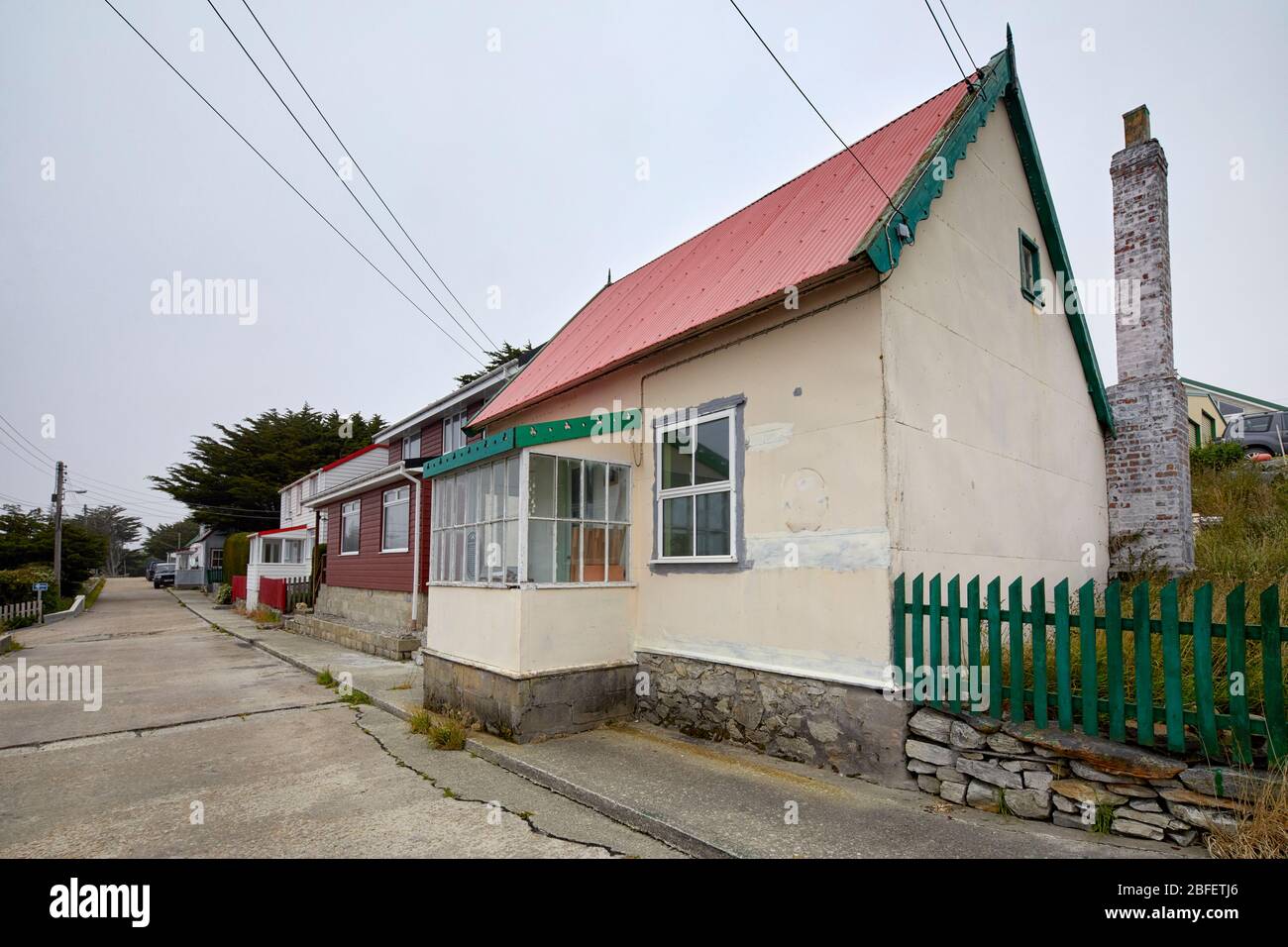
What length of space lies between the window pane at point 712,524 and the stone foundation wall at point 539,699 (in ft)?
Result: 5.50

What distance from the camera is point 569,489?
23.6 feet

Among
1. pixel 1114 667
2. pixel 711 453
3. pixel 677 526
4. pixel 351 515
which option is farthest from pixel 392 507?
pixel 1114 667

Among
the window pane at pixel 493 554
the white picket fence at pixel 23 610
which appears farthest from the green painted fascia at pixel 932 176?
the white picket fence at pixel 23 610

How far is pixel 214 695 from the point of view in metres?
9.66

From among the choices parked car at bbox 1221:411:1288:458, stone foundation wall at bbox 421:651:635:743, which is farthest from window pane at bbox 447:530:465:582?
parked car at bbox 1221:411:1288:458

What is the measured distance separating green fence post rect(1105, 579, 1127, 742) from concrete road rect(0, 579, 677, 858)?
2.95 m

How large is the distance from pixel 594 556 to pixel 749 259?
149 inches

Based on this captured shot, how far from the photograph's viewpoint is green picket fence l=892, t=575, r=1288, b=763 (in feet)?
12.6

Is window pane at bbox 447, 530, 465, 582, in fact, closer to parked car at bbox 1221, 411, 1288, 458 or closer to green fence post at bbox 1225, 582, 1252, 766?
green fence post at bbox 1225, 582, 1252, 766

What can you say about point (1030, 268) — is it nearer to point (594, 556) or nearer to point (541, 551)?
point (594, 556)
